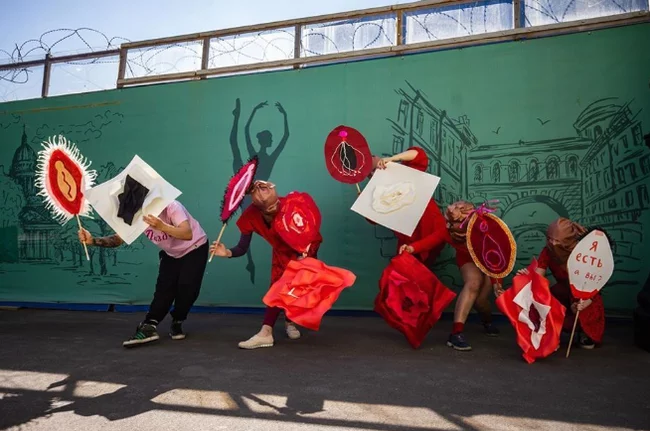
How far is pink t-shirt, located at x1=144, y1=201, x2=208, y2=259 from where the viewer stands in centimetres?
310

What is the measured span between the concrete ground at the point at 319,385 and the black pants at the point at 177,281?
25cm

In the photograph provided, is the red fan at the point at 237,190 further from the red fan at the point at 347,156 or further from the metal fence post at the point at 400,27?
the metal fence post at the point at 400,27

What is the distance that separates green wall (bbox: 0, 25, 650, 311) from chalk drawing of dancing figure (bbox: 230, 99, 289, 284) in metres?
0.03

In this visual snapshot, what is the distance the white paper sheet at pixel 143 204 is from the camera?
2863mm

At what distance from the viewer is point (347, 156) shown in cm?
348

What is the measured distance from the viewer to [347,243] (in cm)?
443

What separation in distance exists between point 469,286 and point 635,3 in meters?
2.70

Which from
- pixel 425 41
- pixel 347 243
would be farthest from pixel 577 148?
pixel 347 243

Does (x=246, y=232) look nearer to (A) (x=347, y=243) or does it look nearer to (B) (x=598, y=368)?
(A) (x=347, y=243)

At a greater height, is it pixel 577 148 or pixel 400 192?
pixel 577 148

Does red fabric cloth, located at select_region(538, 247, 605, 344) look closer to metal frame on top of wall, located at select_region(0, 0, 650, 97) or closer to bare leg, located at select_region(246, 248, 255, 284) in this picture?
metal frame on top of wall, located at select_region(0, 0, 650, 97)

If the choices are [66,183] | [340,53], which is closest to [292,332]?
[66,183]

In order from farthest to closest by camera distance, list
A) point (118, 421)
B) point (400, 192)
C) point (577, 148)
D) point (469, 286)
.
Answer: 1. point (577, 148)
2. point (400, 192)
3. point (469, 286)
4. point (118, 421)

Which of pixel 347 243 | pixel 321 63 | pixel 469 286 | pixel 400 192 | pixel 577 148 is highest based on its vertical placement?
pixel 321 63
